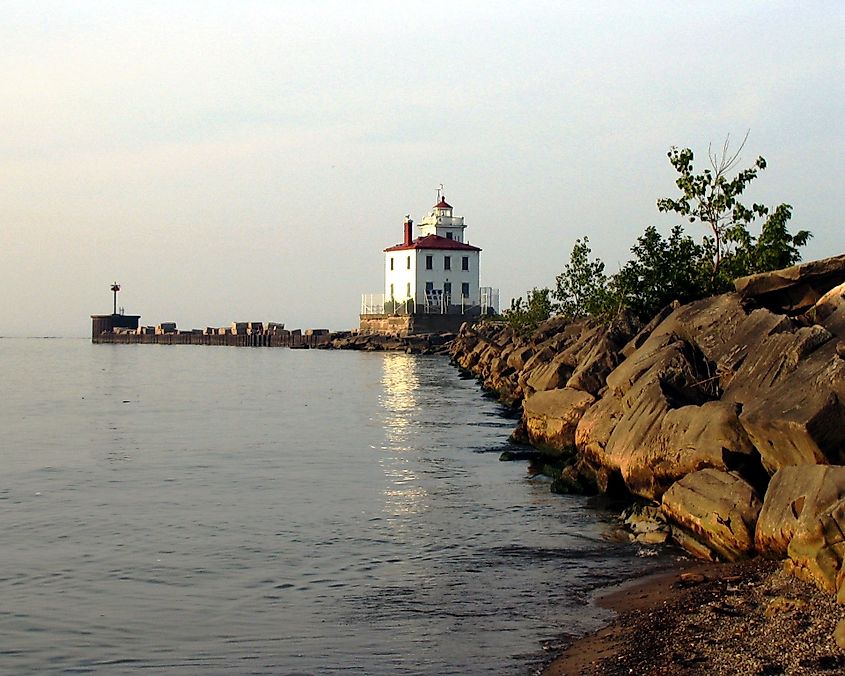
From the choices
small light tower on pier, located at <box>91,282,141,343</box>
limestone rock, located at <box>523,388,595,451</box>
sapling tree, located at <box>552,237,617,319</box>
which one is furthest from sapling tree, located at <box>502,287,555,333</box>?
small light tower on pier, located at <box>91,282,141,343</box>

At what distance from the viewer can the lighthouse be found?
9356 cm

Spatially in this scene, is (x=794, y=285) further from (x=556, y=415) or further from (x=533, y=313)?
(x=533, y=313)

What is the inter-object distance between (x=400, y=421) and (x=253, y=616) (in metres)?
22.9

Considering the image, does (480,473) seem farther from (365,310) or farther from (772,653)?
(365,310)

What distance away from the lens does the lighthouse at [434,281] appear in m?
93.6

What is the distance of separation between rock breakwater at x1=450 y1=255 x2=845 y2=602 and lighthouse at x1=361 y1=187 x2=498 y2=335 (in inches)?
2683

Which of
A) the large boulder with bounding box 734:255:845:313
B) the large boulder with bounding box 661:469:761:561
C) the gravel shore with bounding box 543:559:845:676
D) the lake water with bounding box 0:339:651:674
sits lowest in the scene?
the lake water with bounding box 0:339:651:674

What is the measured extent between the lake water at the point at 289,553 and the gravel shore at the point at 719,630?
0.51 metres

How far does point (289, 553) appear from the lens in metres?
15.0

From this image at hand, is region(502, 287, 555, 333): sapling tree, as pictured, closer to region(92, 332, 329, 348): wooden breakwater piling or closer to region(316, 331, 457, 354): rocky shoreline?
region(316, 331, 457, 354): rocky shoreline

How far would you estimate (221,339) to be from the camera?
12694 centimetres

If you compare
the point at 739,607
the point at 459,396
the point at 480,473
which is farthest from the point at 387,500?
the point at 459,396

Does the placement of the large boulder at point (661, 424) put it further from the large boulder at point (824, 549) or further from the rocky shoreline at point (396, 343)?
the rocky shoreline at point (396, 343)

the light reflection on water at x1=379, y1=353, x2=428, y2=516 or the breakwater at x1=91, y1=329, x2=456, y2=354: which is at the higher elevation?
the breakwater at x1=91, y1=329, x2=456, y2=354
